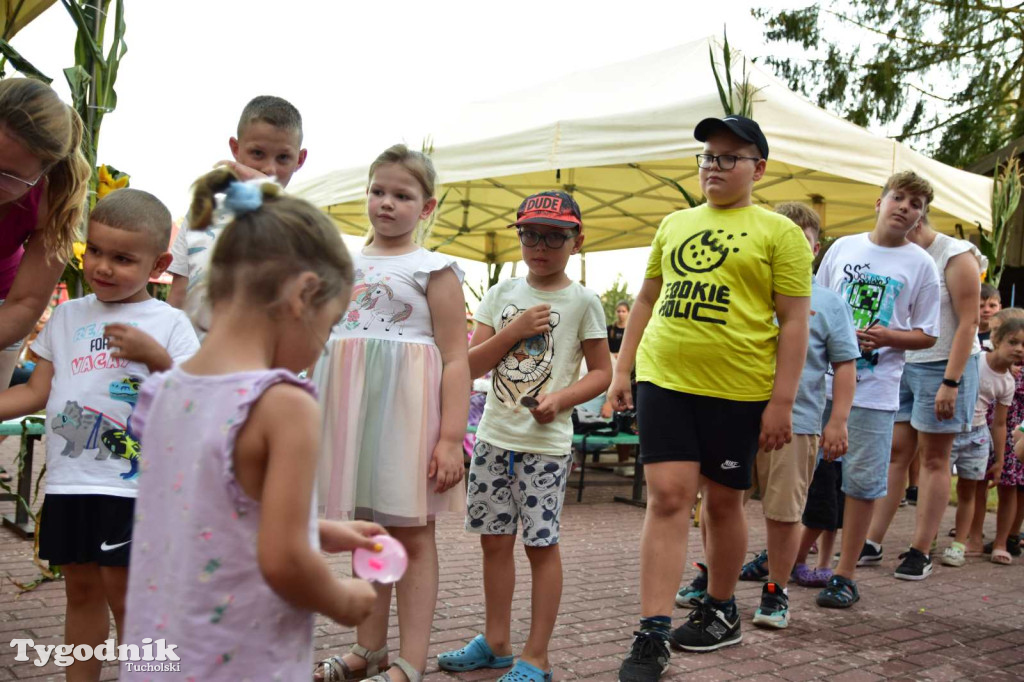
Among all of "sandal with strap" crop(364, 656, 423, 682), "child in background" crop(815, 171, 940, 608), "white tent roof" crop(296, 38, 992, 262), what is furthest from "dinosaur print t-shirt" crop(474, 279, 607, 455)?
"white tent roof" crop(296, 38, 992, 262)

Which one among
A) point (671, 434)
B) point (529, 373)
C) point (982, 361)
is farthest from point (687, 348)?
point (982, 361)

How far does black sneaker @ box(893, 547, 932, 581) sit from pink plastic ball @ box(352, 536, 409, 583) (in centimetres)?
465

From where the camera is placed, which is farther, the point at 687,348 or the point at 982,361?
the point at 982,361

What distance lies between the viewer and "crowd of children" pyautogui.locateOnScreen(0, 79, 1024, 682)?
1461 mm

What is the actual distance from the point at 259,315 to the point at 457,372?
1.49 metres

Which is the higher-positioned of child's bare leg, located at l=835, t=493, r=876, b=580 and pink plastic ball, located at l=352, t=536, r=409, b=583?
pink plastic ball, located at l=352, t=536, r=409, b=583

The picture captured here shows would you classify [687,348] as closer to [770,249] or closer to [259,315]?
[770,249]

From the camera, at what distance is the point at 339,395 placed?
2.91 meters

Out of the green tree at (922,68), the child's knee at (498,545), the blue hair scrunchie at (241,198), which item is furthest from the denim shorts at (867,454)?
the green tree at (922,68)

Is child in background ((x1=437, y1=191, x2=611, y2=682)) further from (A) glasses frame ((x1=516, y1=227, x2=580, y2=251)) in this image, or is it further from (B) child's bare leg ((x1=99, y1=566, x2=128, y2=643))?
(B) child's bare leg ((x1=99, y1=566, x2=128, y2=643))

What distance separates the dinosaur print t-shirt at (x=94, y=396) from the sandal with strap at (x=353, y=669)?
35.3 inches

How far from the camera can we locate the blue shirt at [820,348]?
435 cm

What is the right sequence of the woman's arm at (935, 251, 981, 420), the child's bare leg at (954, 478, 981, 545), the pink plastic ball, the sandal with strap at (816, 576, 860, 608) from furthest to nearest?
the child's bare leg at (954, 478, 981, 545) → the woman's arm at (935, 251, 981, 420) → the sandal with strap at (816, 576, 860, 608) → the pink plastic ball

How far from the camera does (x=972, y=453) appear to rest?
20.4 feet
